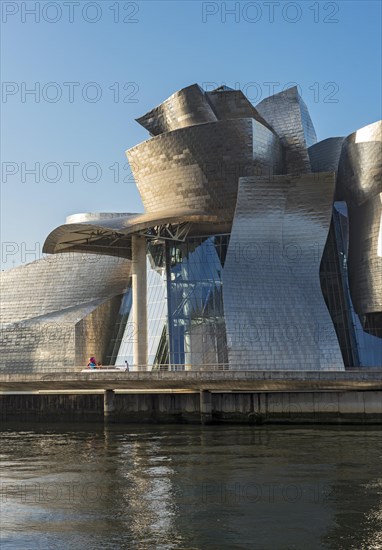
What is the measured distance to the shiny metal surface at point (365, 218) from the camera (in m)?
40.2

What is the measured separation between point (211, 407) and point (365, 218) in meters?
15.2

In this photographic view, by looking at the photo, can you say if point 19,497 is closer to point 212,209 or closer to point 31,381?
point 31,381

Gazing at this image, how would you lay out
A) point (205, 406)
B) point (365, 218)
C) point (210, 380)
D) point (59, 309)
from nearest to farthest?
point (210, 380), point (205, 406), point (365, 218), point (59, 309)

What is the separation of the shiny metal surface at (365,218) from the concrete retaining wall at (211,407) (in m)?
9.49

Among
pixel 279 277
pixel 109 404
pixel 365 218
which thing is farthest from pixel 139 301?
pixel 365 218

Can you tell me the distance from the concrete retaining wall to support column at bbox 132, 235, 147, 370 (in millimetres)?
5359

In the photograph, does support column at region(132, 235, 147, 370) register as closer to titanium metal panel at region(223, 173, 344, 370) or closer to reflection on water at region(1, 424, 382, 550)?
titanium metal panel at region(223, 173, 344, 370)

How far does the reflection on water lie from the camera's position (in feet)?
41.0

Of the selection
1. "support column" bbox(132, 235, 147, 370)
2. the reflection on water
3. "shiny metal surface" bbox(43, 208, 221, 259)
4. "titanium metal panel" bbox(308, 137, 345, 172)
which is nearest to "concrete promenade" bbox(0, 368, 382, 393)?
"support column" bbox(132, 235, 147, 370)

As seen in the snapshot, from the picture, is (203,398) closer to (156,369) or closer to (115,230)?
(156,369)

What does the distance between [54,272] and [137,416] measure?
19.2m

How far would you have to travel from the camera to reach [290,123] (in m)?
43.3

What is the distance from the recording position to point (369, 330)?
41.2 meters

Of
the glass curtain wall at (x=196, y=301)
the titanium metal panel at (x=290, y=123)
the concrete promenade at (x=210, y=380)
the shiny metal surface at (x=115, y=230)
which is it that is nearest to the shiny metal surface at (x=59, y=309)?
the shiny metal surface at (x=115, y=230)
